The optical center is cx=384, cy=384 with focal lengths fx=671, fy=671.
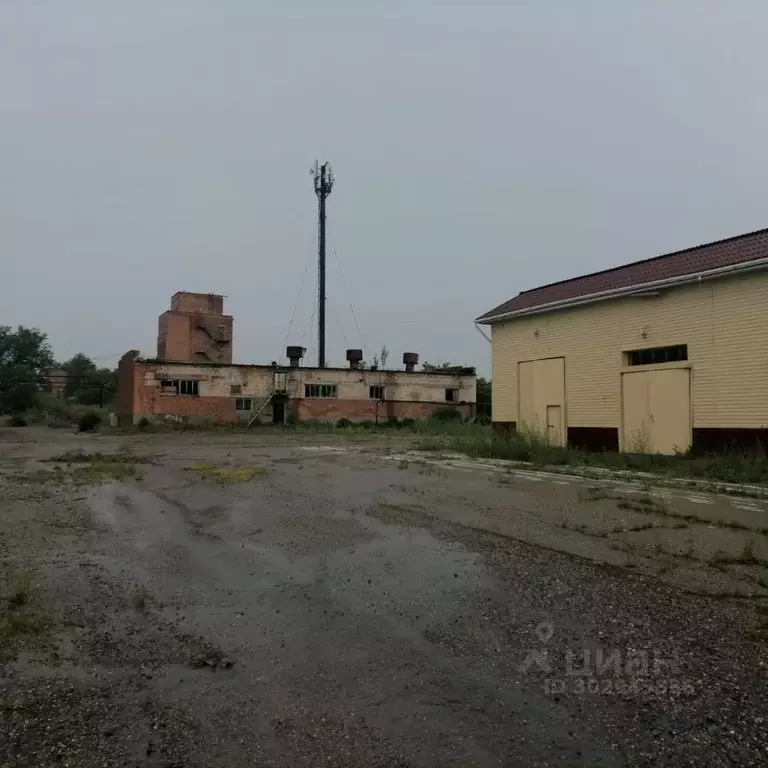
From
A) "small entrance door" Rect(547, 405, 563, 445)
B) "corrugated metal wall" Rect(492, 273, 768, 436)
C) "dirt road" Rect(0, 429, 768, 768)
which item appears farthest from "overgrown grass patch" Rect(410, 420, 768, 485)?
"dirt road" Rect(0, 429, 768, 768)

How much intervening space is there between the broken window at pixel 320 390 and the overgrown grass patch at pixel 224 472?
2749 centimetres

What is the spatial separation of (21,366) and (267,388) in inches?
1385

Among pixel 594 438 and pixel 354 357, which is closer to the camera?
pixel 594 438

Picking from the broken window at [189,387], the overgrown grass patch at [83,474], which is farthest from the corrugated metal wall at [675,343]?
the broken window at [189,387]

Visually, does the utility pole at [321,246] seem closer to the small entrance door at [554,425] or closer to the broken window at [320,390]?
the broken window at [320,390]

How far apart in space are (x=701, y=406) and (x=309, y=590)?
521 inches

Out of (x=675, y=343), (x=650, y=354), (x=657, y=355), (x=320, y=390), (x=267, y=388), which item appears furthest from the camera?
(x=320, y=390)

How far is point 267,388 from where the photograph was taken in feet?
140

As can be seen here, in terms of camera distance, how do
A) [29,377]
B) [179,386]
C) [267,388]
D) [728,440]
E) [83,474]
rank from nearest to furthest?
[83,474] → [728,440] → [179,386] → [267,388] → [29,377]

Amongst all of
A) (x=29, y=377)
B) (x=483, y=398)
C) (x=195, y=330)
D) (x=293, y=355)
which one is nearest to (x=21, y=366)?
(x=29, y=377)

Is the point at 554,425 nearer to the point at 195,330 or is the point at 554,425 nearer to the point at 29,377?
the point at 195,330

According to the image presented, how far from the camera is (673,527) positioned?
761cm

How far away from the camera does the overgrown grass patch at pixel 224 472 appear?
41.4 feet

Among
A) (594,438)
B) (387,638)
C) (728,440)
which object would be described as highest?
(728,440)
